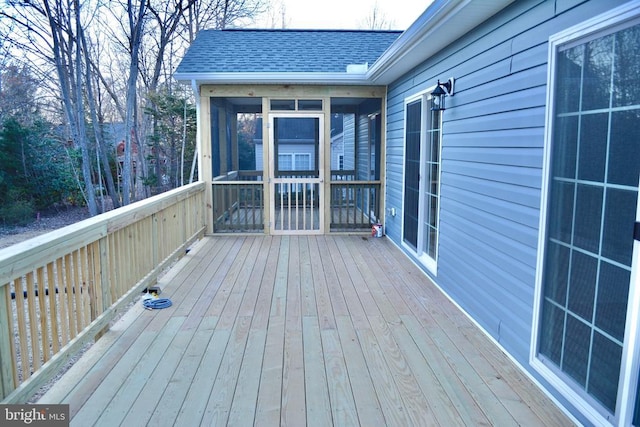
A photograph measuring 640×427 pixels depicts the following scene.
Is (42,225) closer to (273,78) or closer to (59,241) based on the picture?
(273,78)

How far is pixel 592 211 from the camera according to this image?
6.81ft

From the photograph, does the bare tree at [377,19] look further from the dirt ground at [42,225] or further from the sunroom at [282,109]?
the dirt ground at [42,225]

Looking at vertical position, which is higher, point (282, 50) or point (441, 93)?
point (282, 50)

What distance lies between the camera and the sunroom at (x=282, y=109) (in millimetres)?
6676

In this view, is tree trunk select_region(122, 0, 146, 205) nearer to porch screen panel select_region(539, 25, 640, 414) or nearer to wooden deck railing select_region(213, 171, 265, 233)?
wooden deck railing select_region(213, 171, 265, 233)

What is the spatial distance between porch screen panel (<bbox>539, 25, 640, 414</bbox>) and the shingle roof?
4.76m

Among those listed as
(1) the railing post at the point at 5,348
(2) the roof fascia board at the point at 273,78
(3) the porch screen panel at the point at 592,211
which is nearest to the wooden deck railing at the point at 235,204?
(2) the roof fascia board at the point at 273,78

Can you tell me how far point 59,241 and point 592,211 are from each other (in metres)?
2.69

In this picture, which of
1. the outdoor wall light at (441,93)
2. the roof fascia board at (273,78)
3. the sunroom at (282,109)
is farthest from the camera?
the sunroom at (282,109)

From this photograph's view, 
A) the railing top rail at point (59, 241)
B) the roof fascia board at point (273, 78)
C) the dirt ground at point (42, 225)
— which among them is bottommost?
the dirt ground at point (42, 225)

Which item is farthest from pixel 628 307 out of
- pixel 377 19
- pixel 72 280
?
pixel 377 19

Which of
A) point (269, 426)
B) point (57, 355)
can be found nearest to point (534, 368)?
point (269, 426)

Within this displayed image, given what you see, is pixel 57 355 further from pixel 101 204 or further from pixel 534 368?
pixel 101 204

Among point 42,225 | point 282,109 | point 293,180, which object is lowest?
point 42,225
